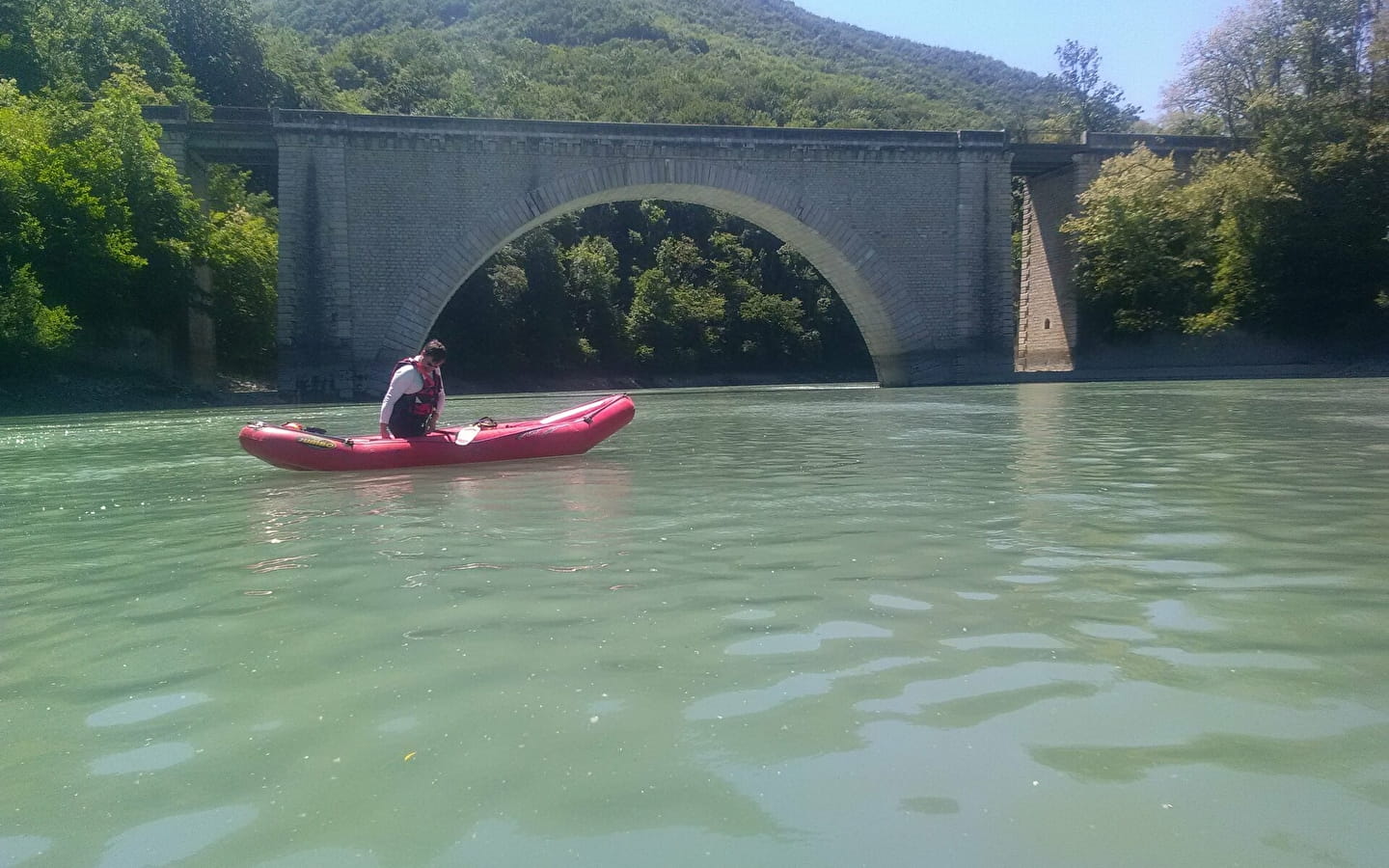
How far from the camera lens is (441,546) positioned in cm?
492

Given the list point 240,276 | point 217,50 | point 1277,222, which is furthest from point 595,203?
point 1277,222

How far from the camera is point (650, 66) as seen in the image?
205ft

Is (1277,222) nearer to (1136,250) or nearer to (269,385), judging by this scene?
(1136,250)

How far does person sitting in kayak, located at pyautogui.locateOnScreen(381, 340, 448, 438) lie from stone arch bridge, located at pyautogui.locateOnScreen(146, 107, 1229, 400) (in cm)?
1604

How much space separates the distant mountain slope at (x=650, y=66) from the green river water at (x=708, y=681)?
1576 inches

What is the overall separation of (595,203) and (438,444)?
18.6 meters

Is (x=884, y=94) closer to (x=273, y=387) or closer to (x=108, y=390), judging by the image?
(x=273, y=387)

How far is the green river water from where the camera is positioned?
208 centimetres

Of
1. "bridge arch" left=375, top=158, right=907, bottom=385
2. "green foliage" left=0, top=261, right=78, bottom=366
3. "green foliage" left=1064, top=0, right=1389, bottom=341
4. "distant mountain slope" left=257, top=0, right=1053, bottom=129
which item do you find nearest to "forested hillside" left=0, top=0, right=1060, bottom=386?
"green foliage" left=0, top=261, right=78, bottom=366

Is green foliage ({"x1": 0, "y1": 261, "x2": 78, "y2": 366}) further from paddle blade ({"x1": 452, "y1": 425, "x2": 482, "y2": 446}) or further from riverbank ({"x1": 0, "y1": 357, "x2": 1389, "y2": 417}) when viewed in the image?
paddle blade ({"x1": 452, "y1": 425, "x2": 482, "y2": 446})

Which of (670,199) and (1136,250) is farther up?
(670,199)

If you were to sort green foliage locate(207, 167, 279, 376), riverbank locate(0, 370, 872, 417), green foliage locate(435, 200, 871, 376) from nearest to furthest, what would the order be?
riverbank locate(0, 370, 872, 417) < green foliage locate(207, 167, 279, 376) < green foliage locate(435, 200, 871, 376)

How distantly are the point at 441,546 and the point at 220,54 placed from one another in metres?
33.8

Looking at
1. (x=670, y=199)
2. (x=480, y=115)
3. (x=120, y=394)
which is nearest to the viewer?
(x=120, y=394)
